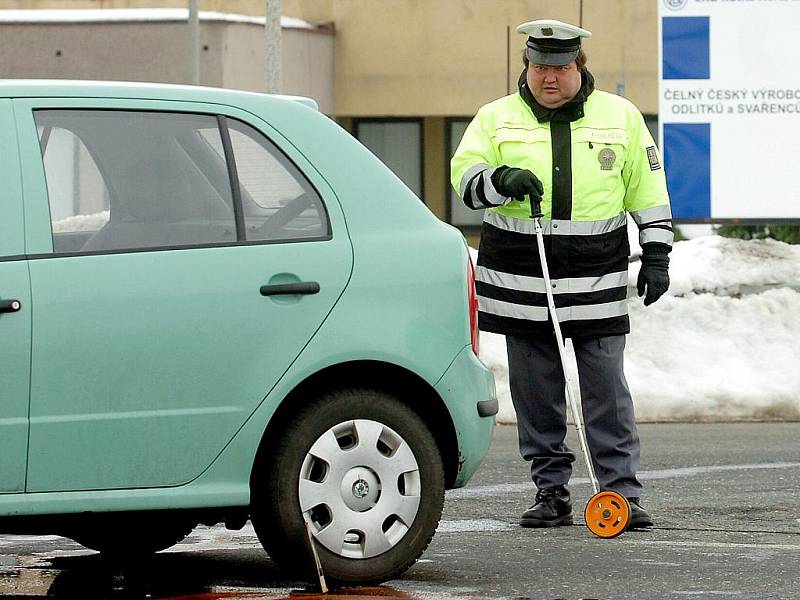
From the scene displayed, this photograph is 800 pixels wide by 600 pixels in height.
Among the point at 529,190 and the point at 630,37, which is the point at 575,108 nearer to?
the point at 529,190

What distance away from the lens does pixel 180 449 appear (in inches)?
218

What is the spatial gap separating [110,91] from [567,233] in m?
2.08

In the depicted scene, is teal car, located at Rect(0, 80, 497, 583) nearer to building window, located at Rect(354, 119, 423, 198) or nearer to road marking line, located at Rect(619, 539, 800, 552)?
road marking line, located at Rect(619, 539, 800, 552)

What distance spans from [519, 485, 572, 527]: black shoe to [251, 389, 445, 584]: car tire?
146 centimetres

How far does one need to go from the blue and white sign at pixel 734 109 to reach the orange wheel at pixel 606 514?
7.97 metres

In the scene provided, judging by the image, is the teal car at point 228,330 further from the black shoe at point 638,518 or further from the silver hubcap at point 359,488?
the black shoe at point 638,518

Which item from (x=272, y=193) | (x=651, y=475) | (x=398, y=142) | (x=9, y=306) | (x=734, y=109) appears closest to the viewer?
(x=9, y=306)

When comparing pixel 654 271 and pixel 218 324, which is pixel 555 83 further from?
pixel 218 324

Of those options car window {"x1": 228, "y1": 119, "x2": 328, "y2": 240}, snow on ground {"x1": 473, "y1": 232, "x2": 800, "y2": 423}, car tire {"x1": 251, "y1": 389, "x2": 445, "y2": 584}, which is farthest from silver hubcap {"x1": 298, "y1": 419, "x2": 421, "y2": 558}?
snow on ground {"x1": 473, "y1": 232, "x2": 800, "y2": 423}

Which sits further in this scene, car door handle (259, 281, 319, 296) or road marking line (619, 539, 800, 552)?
road marking line (619, 539, 800, 552)

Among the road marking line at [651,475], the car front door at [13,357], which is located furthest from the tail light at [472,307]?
the road marking line at [651,475]

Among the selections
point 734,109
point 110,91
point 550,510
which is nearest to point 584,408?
point 550,510

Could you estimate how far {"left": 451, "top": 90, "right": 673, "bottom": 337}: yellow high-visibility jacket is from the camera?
7.10 meters

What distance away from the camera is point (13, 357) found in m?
5.34
